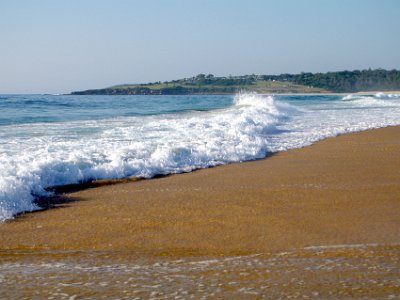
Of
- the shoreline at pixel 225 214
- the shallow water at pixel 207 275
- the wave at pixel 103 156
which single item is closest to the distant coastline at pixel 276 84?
the wave at pixel 103 156

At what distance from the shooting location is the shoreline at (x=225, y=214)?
5113 millimetres

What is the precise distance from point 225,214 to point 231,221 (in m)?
0.31

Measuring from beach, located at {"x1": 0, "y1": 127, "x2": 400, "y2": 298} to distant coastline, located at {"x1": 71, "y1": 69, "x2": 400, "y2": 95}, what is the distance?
87.0m

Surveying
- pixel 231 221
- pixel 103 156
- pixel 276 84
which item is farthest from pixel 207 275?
pixel 276 84

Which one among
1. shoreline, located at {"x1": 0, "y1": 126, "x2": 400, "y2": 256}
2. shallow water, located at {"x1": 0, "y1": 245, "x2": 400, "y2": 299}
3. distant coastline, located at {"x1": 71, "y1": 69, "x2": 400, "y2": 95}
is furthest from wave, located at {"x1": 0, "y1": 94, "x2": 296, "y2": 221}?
distant coastline, located at {"x1": 71, "y1": 69, "x2": 400, "y2": 95}

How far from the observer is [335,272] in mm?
4133

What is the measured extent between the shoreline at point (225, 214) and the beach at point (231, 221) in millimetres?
11

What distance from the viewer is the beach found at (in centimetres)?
474

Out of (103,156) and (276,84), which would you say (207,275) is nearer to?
(103,156)

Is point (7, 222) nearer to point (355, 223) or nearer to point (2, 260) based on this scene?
point (2, 260)

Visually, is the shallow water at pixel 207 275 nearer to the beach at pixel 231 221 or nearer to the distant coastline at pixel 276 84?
the beach at pixel 231 221

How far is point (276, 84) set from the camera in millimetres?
114188

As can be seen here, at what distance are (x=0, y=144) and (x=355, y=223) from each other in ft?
28.5

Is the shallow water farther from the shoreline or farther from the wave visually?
the wave
